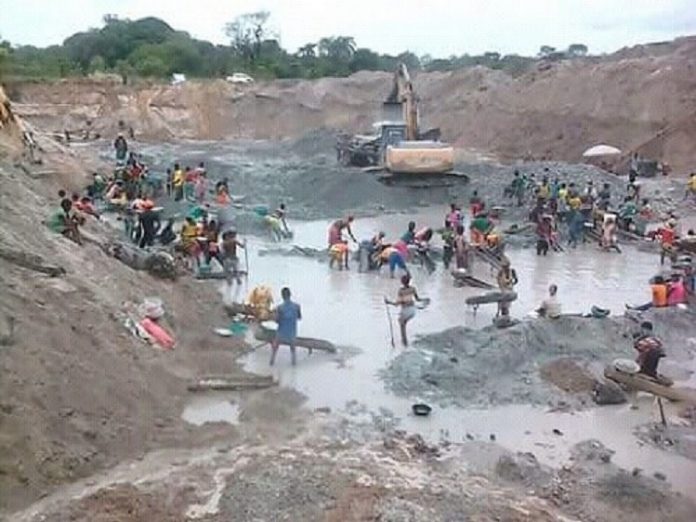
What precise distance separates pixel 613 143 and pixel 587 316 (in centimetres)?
2947

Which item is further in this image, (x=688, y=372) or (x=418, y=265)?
(x=418, y=265)

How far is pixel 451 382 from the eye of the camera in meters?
13.8

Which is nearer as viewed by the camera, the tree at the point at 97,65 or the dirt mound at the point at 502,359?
the dirt mound at the point at 502,359

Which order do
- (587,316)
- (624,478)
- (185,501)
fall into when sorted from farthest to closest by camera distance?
(587,316), (624,478), (185,501)

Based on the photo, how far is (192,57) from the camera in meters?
68.2

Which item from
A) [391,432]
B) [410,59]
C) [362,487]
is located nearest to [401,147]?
[391,432]

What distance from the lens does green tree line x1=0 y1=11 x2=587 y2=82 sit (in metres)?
63.2

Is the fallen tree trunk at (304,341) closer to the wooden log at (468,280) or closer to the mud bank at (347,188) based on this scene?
the wooden log at (468,280)

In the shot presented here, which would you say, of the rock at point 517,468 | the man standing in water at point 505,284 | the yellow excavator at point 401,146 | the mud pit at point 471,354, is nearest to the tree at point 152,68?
the yellow excavator at point 401,146

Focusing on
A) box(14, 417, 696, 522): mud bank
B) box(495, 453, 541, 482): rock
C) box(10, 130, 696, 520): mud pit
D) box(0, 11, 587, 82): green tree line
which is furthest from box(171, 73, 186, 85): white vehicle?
box(495, 453, 541, 482): rock

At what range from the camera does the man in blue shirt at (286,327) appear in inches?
569

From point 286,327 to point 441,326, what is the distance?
3.75 m

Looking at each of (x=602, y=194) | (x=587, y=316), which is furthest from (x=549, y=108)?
(x=587, y=316)

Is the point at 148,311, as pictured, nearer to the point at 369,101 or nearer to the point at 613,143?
the point at 613,143
